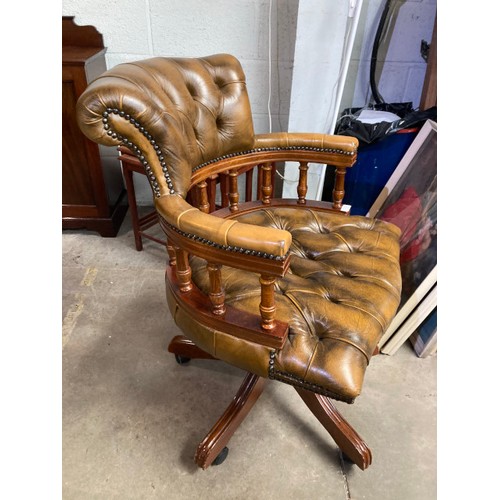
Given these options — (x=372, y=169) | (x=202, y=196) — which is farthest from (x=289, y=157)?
(x=372, y=169)

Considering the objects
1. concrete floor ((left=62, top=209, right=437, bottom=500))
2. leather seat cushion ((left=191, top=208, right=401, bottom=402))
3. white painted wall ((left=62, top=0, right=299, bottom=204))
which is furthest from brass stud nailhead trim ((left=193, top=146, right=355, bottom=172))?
white painted wall ((left=62, top=0, right=299, bottom=204))

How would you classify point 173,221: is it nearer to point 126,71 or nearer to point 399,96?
point 126,71

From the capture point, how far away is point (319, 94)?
171 cm

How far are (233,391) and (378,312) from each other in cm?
64

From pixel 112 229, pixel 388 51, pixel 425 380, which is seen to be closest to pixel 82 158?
pixel 112 229

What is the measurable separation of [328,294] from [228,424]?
48 centimetres

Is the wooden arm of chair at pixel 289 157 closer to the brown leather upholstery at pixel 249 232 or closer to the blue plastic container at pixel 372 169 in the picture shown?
the brown leather upholstery at pixel 249 232

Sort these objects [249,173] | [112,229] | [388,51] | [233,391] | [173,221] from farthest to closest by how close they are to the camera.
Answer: [112,229]
[388,51]
[249,173]
[233,391]
[173,221]

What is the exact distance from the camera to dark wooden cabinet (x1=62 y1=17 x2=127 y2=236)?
172cm

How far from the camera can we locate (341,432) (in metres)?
1.09

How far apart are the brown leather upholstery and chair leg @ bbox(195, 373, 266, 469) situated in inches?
11.8

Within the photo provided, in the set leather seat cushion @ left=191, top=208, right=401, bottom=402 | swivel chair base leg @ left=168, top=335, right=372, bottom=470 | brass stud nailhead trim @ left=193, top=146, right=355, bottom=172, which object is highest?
brass stud nailhead trim @ left=193, top=146, right=355, bottom=172

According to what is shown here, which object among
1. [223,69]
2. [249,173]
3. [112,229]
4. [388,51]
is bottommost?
[112,229]

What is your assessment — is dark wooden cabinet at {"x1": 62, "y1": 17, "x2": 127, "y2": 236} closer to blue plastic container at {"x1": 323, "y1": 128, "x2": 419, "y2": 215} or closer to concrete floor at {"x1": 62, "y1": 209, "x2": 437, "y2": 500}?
concrete floor at {"x1": 62, "y1": 209, "x2": 437, "y2": 500}
